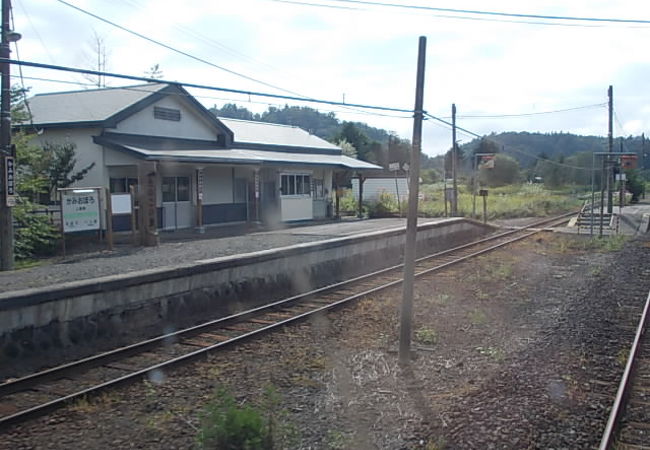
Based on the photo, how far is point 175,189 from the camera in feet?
78.1

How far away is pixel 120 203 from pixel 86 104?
7.76 metres

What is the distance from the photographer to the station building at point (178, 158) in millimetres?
21641

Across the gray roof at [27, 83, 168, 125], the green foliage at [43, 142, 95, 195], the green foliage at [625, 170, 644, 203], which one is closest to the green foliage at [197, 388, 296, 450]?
the green foliage at [43, 142, 95, 195]

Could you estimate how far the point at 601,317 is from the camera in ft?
36.7

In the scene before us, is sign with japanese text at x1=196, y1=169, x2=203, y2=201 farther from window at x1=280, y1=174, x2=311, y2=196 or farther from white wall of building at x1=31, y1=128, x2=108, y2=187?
window at x1=280, y1=174, x2=311, y2=196

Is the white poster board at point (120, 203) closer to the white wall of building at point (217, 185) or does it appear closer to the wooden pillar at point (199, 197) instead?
the wooden pillar at point (199, 197)

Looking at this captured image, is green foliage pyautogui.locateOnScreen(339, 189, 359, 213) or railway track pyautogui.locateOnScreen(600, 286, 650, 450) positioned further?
green foliage pyautogui.locateOnScreen(339, 189, 359, 213)

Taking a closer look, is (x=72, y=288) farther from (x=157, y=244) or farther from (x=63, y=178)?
(x=63, y=178)

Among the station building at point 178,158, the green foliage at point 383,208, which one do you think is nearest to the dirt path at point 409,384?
the station building at point 178,158

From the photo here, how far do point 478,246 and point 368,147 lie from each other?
5601cm

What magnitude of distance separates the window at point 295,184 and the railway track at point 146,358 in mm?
15720

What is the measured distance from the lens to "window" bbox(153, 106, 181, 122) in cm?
2414

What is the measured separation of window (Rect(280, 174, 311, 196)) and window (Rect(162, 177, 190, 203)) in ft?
19.6

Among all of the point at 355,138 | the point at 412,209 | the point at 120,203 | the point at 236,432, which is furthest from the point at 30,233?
the point at 355,138
